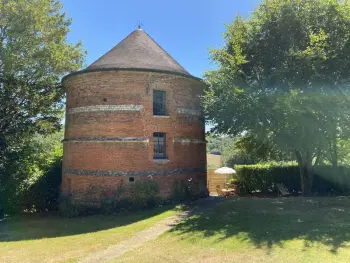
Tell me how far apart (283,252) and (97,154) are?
11686 mm

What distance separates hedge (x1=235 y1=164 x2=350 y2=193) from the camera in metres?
20.6

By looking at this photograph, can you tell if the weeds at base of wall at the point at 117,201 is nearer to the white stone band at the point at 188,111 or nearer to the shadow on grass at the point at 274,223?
the shadow on grass at the point at 274,223

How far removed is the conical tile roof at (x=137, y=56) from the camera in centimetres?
1734

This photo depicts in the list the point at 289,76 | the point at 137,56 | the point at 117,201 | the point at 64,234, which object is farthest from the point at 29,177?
the point at 289,76

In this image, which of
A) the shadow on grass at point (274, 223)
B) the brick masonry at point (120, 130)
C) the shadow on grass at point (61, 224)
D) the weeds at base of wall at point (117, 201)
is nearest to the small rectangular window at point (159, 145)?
the brick masonry at point (120, 130)

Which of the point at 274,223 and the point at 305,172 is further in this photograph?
the point at 305,172

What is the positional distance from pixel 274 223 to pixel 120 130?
9.71m

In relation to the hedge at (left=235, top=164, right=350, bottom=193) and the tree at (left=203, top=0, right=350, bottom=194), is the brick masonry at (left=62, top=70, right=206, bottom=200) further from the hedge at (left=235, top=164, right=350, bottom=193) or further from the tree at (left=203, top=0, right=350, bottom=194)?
the hedge at (left=235, top=164, right=350, bottom=193)

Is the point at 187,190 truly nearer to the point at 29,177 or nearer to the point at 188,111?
the point at 188,111

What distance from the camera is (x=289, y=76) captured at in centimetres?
1474

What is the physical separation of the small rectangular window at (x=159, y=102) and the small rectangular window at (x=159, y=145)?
1359 millimetres

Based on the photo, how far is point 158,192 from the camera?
16797 millimetres

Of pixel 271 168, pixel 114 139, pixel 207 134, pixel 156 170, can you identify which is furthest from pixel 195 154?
pixel 271 168

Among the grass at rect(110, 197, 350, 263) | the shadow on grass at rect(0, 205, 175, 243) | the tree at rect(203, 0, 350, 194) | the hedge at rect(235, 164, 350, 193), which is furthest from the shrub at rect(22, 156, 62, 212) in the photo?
the hedge at rect(235, 164, 350, 193)
